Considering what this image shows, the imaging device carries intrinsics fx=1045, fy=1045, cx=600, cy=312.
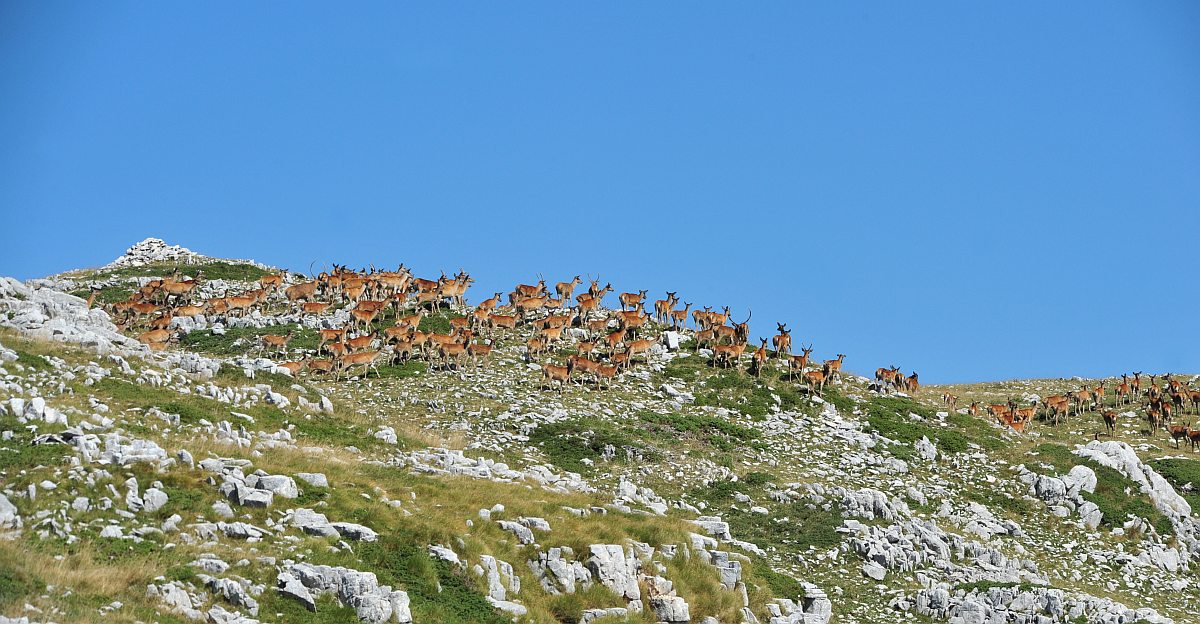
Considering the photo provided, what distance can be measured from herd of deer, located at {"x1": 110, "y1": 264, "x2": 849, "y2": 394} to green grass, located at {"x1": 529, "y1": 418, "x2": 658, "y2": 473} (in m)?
4.53

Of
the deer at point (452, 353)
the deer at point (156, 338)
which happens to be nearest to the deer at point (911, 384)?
the deer at point (452, 353)

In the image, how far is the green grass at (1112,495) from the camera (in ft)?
115

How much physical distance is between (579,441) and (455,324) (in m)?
13.0

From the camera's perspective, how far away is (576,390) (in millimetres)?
40812

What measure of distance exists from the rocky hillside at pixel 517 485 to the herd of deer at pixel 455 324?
237 millimetres

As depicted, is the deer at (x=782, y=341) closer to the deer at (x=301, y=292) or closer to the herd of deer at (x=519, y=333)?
the herd of deer at (x=519, y=333)

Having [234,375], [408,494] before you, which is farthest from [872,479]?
[234,375]

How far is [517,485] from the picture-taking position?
2808 centimetres

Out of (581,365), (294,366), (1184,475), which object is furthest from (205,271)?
(1184,475)

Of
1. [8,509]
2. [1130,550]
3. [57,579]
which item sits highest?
[1130,550]

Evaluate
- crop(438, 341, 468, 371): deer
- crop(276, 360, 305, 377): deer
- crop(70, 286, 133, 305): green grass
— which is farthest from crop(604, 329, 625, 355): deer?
crop(70, 286, 133, 305): green grass

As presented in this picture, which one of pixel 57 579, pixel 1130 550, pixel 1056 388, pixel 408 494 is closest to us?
pixel 57 579

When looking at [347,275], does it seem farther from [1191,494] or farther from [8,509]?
[1191,494]

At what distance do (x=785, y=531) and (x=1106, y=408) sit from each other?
30284mm
